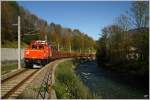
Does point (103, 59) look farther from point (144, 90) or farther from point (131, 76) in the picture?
point (144, 90)

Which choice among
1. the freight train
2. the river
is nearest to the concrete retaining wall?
the freight train

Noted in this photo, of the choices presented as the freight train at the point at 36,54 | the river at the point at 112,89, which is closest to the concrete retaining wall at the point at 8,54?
the freight train at the point at 36,54

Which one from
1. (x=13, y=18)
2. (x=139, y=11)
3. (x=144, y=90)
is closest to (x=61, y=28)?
(x=13, y=18)

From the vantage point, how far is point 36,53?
3859 cm

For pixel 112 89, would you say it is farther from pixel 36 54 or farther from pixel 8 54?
pixel 8 54

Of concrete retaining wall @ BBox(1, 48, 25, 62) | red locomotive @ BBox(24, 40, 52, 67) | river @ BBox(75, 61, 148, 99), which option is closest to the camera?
river @ BBox(75, 61, 148, 99)

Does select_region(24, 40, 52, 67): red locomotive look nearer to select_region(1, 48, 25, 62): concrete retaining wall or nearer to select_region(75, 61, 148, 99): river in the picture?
select_region(75, 61, 148, 99): river

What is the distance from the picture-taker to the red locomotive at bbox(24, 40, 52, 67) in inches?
1513

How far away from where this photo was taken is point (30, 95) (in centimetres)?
1402

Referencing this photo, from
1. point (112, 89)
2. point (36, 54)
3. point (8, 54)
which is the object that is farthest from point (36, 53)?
point (8, 54)

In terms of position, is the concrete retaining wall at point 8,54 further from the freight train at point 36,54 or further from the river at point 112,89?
the river at point 112,89

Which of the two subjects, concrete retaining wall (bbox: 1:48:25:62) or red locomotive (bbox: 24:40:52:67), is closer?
red locomotive (bbox: 24:40:52:67)

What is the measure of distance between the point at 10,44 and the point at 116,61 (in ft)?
93.4

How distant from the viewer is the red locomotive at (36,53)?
38438mm
